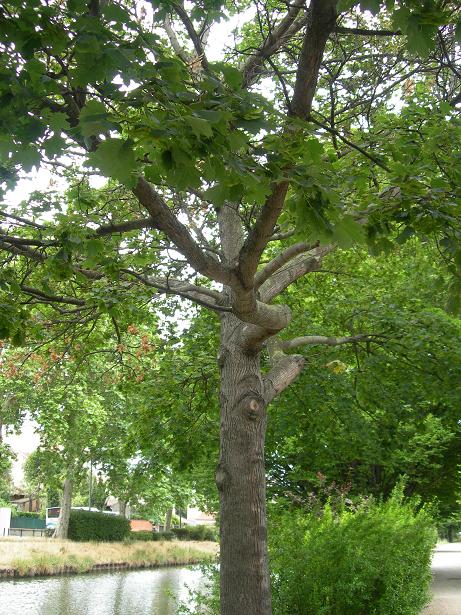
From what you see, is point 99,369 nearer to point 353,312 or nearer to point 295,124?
point 353,312

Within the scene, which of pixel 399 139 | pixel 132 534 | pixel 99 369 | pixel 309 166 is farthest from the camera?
pixel 132 534

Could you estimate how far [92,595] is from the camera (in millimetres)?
21438

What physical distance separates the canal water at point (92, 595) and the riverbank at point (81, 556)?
0.63 metres

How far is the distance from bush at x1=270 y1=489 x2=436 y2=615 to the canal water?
6.39 m

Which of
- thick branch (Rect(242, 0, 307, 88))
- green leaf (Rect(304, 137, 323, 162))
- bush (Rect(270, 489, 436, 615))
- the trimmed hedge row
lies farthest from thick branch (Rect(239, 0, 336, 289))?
the trimmed hedge row

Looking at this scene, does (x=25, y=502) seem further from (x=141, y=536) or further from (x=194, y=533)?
(x=141, y=536)

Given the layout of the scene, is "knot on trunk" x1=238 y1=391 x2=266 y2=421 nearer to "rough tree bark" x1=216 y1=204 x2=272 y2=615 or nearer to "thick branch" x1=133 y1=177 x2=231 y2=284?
"rough tree bark" x1=216 y1=204 x2=272 y2=615

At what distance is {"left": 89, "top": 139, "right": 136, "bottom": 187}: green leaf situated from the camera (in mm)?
2809

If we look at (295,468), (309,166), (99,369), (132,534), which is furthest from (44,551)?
(309,166)

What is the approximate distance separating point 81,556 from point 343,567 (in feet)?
73.2

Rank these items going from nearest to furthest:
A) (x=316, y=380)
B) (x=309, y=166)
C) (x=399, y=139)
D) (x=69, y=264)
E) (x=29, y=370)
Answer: (x=309, y=166) < (x=69, y=264) < (x=399, y=139) < (x=316, y=380) < (x=29, y=370)

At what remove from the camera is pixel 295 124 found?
3828 mm

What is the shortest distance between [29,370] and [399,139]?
19419 mm

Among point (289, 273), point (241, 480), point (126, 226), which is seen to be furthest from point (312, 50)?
point (289, 273)
